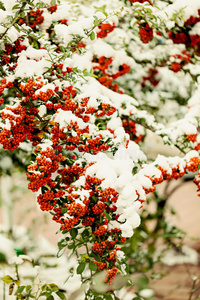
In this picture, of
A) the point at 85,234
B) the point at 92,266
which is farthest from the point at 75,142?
the point at 92,266

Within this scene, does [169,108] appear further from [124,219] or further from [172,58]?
[124,219]

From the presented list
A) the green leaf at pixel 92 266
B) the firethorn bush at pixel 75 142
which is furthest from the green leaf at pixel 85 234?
the green leaf at pixel 92 266

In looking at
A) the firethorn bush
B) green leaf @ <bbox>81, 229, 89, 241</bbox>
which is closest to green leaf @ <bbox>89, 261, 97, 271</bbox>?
the firethorn bush

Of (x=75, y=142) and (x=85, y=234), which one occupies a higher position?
(x=75, y=142)

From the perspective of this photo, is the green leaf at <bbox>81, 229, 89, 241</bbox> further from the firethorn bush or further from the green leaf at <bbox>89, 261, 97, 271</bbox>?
the green leaf at <bbox>89, 261, 97, 271</bbox>

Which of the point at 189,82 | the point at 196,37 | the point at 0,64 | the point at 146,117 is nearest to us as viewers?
the point at 0,64

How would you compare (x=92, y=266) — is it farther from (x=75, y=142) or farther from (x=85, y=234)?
(x=75, y=142)

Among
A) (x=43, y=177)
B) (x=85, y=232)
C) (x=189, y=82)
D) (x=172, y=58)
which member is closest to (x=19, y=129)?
(x=43, y=177)

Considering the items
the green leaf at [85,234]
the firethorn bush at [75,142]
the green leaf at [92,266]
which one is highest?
the firethorn bush at [75,142]

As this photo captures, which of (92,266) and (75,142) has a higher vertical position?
(75,142)

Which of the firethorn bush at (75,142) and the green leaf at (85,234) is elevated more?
the firethorn bush at (75,142)

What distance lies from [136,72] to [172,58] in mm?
459

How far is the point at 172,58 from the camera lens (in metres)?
2.64

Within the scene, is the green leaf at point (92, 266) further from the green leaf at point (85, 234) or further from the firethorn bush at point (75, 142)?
the green leaf at point (85, 234)
